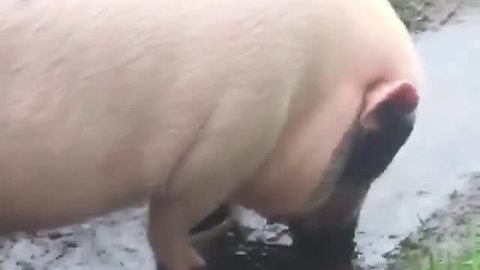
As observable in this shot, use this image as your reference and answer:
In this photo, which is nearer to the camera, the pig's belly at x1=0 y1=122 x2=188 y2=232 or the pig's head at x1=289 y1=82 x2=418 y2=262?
the pig's belly at x1=0 y1=122 x2=188 y2=232

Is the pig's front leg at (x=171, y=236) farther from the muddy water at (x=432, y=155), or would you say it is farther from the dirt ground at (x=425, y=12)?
the dirt ground at (x=425, y=12)

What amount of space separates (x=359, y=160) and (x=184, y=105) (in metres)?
0.35

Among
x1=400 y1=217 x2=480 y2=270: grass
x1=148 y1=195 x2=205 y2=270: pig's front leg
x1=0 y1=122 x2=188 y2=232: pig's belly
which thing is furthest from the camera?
x1=400 y1=217 x2=480 y2=270: grass

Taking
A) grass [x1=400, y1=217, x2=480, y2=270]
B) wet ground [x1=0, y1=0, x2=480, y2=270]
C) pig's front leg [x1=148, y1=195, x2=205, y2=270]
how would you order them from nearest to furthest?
pig's front leg [x1=148, y1=195, x2=205, y2=270]
grass [x1=400, y1=217, x2=480, y2=270]
wet ground [x1=0, y1=0, x2=480, y2=270]

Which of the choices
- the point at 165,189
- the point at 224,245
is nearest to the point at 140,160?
the point at 165,189

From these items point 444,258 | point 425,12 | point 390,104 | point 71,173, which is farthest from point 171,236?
point 425,12

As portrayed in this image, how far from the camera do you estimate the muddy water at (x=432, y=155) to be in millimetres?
2240

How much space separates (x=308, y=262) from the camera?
211 cm

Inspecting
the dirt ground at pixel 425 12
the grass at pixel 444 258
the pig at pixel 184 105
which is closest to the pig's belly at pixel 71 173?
the pig at pixel 184 105

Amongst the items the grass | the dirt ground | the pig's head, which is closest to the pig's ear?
the pig's head

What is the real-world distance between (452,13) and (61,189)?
5.68ft

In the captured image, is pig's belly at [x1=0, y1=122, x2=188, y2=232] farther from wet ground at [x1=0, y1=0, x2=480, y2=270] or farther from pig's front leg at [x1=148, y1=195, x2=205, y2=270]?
wet ground at [x1=0, y1=0, x2=480, y2=270]

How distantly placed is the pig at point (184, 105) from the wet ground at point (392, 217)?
0.84ft

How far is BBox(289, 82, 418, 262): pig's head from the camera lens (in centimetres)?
186
